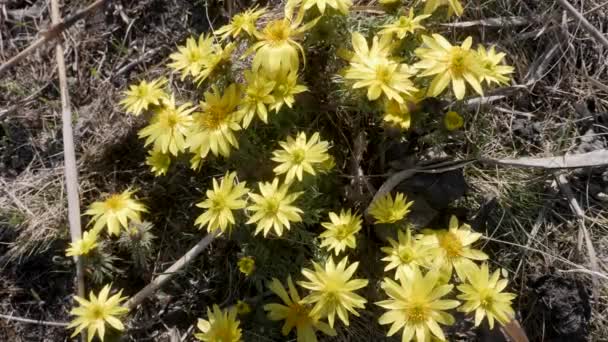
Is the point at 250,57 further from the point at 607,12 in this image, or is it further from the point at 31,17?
the point at 607,12

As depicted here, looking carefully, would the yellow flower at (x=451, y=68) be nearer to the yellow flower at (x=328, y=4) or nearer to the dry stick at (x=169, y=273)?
the yellow flower at (x=328, y=4)

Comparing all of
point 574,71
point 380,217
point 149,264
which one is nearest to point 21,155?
point 149,264

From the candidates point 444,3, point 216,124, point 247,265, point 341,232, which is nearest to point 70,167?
point 216,124

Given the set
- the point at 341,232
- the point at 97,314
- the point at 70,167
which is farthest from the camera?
the point at 70,167

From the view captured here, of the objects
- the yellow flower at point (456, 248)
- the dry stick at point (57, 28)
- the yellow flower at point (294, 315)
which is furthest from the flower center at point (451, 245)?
the dry stick at point (57, 28)

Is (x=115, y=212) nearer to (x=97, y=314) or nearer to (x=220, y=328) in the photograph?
(x=97, y=314)
